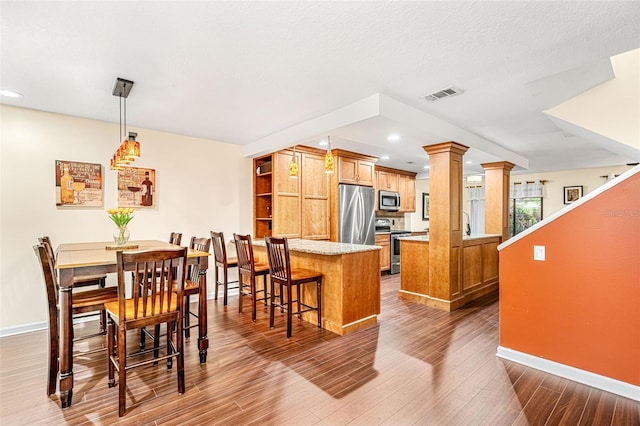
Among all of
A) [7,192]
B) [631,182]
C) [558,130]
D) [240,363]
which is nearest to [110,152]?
[7,192]

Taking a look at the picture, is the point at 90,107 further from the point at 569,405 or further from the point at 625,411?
the point at 625,411

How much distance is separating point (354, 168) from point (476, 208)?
182 inches

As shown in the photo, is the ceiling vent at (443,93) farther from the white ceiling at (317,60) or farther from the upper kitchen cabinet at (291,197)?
the upper kitchen cabinet at (291,197)

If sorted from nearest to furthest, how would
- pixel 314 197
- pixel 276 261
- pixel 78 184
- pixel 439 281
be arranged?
pixel 276 261 < pixel 78 184 < pixel 439 281 < pixel 314 197

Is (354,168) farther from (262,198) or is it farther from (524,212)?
(524,212)

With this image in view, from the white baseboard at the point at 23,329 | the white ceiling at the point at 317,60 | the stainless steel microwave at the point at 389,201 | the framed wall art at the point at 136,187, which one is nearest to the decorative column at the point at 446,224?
the white ceiling at the point at 317,60

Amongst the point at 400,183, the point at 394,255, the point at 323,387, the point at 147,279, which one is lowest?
the point at 323,387

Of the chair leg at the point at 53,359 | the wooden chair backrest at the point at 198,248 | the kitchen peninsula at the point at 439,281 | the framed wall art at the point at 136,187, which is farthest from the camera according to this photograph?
the kitchen peninsula at the point at 439,281

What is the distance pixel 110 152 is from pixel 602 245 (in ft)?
17.1

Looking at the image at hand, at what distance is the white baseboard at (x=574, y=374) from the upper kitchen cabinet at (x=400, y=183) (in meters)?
4.51

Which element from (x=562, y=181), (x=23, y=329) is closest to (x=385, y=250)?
(x=562, y=181)

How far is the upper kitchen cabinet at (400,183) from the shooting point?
22.9 feet

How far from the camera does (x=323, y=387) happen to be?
7.59 feet

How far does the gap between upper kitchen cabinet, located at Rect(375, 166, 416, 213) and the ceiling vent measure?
3759 mm
